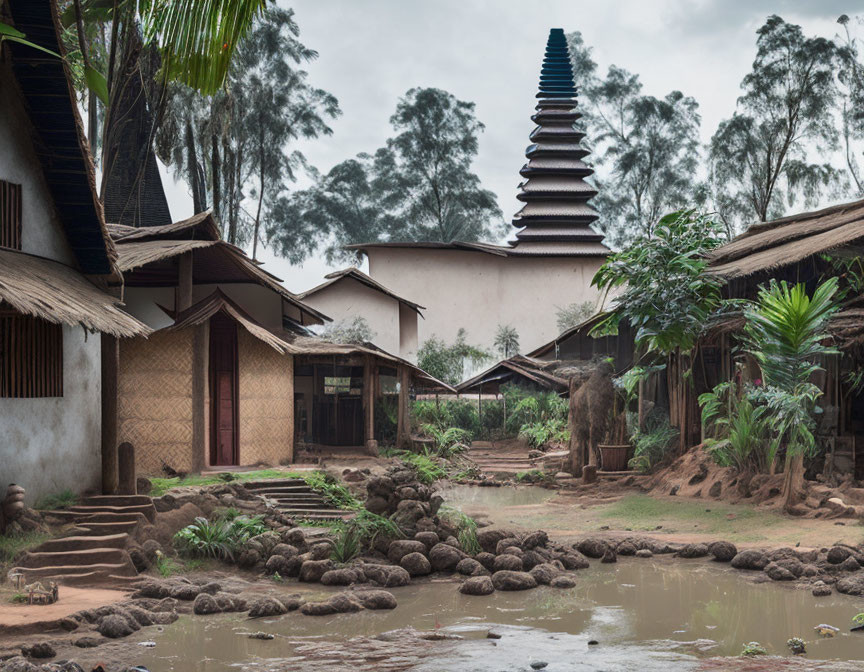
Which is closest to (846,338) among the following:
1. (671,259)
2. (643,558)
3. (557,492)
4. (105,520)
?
(671,259)

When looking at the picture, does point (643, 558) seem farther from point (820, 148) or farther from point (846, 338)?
point (820, 148)

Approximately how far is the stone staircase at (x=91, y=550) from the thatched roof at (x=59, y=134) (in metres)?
2.90

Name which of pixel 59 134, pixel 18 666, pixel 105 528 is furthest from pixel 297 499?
pixel 18 666

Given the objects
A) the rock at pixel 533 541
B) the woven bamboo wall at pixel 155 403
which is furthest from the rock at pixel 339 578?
the woven bamboo wall at pixel 155 403

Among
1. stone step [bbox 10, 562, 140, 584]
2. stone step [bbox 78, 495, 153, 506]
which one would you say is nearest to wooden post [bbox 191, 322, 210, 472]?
stone step [bbox 78, 495, 153, 506]

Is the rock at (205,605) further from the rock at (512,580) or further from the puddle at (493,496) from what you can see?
the puddle at (493,496)

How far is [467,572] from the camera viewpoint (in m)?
9.72

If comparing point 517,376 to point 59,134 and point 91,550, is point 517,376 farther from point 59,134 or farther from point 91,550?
point 91,550

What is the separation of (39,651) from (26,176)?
580 cm

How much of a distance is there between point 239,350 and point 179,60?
454 inches

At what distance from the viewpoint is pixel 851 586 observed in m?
8.39

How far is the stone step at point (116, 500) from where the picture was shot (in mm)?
10766

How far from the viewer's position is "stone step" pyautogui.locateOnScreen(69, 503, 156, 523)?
1041 centimetres

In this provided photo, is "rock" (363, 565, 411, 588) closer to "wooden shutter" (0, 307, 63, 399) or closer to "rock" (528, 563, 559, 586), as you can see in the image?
"rock" (528, 563, 559, 586)
